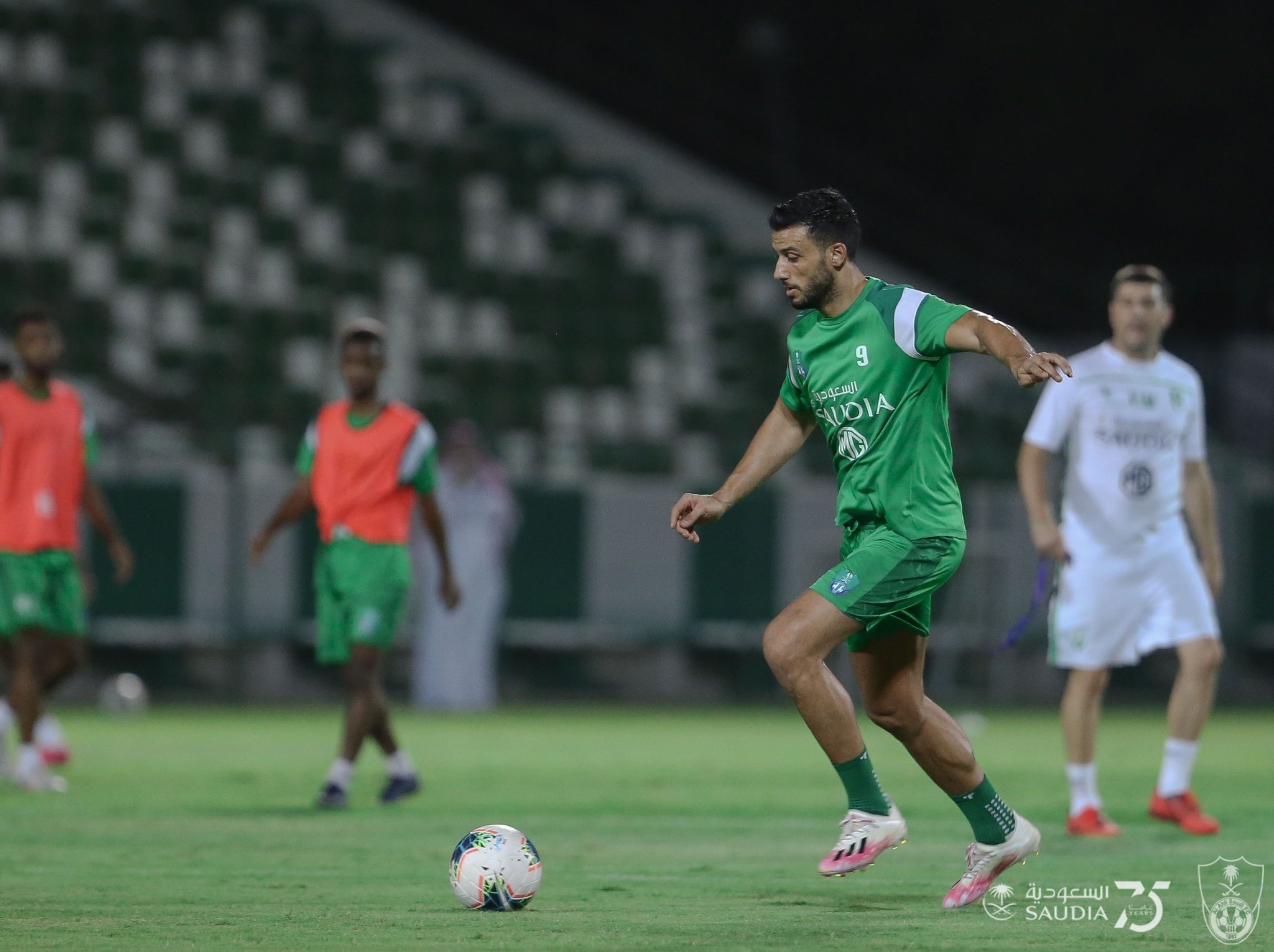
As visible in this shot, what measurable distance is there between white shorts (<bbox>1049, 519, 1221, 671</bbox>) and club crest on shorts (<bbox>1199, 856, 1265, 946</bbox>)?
155 centimetres

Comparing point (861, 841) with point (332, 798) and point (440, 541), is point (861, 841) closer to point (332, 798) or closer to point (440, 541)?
point (332, 798)

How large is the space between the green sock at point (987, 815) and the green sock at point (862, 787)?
286 millimetres

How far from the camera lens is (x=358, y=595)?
993cm

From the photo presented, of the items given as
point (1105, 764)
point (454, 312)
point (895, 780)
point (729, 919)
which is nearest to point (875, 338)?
point (729, 919)

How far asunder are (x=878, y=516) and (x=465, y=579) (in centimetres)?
1221

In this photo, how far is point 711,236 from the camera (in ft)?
81.9

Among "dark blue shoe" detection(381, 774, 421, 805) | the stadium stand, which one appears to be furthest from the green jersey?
the stadium stand

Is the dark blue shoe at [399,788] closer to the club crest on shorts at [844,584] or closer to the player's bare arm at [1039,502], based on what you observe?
the player's bare arm at [1039,502]

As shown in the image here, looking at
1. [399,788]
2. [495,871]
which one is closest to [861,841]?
[495,871]

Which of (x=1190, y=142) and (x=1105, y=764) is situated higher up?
(x=1190, y=142)

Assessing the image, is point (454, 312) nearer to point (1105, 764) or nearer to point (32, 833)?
point (1105, 764)

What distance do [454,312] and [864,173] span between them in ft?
20.4

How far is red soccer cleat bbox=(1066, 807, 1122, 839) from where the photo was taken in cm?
871

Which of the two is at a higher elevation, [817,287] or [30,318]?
[30,318]
